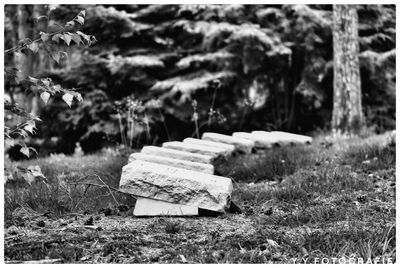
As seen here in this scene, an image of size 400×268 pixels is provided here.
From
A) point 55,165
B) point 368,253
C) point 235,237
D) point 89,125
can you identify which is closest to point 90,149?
point 89,125

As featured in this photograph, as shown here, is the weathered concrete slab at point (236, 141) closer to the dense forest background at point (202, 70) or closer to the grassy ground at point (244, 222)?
the grassy ground at point (244, 222)

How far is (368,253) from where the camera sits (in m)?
2.80

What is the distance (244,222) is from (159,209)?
2.27 ft

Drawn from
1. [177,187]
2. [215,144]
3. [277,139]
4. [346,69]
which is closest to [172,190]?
[177,187]

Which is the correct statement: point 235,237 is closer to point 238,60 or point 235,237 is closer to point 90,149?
point 238,60

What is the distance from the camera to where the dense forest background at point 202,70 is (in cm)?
845

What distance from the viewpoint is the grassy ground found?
9.58ft

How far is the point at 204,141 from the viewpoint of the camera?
5590mm

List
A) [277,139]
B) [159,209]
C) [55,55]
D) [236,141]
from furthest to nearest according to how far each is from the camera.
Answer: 1. [277,139]
2. [236,141]
3. [159,209]
4. [55,55]

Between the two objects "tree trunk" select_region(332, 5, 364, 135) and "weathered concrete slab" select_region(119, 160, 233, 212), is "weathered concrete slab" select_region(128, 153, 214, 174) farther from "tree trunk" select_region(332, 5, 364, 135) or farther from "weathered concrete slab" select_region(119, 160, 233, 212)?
"tree trunk" select_region(332, 5, 364, 135)

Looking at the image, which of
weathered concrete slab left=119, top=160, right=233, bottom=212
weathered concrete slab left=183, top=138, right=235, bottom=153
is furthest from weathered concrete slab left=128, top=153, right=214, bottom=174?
weathered concrete slab left=183, top=138, right=235, bottom=153

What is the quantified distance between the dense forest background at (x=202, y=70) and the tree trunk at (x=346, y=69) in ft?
2.56

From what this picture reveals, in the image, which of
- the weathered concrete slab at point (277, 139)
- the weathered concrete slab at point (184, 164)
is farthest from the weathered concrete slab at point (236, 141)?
the weathered concrete slab at point (184, 164)

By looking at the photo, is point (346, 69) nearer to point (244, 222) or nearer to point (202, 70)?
point (202, 70)
